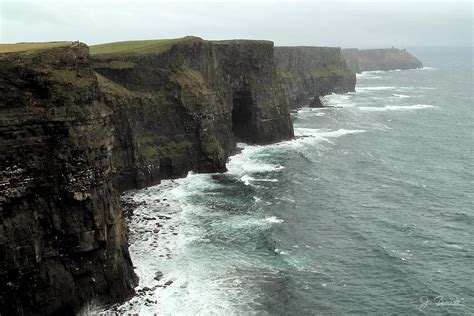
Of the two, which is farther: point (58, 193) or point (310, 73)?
point (310, 73)

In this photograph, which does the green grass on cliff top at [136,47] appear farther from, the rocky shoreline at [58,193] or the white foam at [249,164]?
the rocky shoreline at [58,193]

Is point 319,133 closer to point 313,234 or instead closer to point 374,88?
point 313,234

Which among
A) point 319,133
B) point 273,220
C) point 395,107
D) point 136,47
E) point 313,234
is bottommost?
point 313,234

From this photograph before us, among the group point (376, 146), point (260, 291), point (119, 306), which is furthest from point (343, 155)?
point (119, 306)

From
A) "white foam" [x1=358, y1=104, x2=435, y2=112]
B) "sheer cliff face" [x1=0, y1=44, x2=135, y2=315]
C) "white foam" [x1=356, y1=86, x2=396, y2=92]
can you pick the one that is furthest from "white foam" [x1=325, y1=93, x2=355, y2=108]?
"sheer cliff face" [x1=0, y1=44, x2=135, y2=315]

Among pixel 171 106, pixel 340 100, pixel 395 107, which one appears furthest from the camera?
pixel 340 100

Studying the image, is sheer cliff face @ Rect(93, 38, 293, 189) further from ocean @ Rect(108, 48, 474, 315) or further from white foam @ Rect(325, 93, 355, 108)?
white foam @ Rect(325, 93, 355, 108)

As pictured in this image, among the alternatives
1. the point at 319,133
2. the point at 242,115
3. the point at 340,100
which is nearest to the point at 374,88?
the point at 340,100

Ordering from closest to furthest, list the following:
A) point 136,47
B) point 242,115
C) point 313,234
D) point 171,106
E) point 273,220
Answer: point 313,234 → point 273,220 → point 171,106 → point 136,47 → point 242,115

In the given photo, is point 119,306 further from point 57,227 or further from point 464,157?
point 464,157
